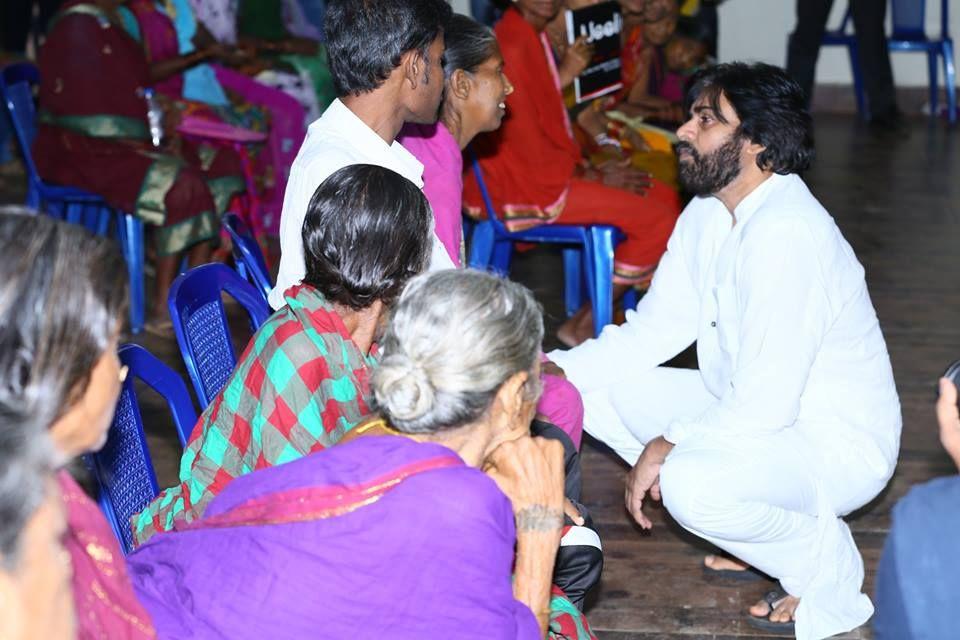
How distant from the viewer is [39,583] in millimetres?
1017

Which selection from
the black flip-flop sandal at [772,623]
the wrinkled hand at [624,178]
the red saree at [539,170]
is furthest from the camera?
the wrinkled hand at [624,178]

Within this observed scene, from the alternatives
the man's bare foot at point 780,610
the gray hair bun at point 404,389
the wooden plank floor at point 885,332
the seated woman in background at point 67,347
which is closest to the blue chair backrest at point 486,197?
the wooden plank floor at point 885,332

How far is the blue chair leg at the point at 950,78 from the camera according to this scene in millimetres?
8039

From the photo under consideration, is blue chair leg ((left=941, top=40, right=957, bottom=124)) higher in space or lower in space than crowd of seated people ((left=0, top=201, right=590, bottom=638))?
lower

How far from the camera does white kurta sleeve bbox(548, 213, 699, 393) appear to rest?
9.39 feet

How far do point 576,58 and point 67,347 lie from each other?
318 centimetres

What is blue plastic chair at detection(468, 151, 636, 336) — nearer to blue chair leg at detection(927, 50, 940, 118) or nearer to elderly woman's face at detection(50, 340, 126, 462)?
elderly woman's face at detection(50, 340, 126, 462)

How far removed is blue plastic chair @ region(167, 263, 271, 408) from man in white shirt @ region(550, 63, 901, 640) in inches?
34.4

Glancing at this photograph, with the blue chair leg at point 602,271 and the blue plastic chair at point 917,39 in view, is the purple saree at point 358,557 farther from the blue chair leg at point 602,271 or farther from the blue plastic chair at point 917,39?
the blue plastic chair at point 917,39

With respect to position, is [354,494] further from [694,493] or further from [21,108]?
[21,108]

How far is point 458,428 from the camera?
161 cm

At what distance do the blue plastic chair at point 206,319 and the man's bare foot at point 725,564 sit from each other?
3.72 feet

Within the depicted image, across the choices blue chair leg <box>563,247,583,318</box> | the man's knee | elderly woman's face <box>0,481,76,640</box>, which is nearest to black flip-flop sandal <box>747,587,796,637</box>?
the man's knee

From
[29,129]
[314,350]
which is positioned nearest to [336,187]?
[314,350]
